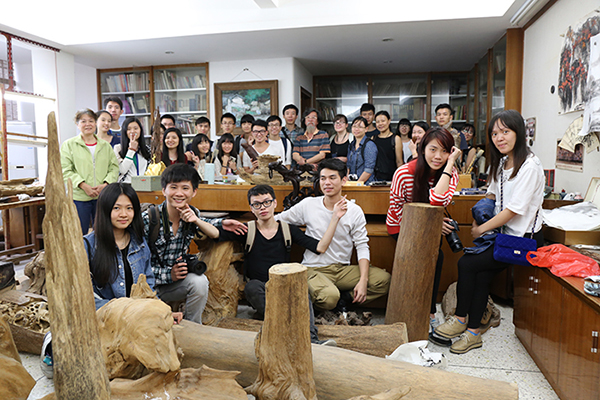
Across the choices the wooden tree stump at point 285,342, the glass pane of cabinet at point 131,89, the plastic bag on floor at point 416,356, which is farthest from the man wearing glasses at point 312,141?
the glass pane of cabinet at point 131,89

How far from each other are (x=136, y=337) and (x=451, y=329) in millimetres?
1789

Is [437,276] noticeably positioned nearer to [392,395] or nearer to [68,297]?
[392,395]

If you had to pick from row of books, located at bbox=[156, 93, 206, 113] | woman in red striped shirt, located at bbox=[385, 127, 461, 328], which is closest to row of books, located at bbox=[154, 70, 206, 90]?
row of books, located at bbox=[156, 93, 206, 113]

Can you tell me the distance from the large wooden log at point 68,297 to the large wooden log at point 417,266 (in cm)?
163

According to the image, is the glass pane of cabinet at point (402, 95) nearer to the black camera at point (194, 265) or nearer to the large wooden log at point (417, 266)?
the large wooden log at point (417, 266)

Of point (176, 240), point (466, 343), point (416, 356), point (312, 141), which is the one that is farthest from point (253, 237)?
point (312, 141)

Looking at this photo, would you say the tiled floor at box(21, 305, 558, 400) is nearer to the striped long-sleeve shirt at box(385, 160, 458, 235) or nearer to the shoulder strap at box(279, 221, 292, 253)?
the striped long-sleeve shirt at box(385, 160, 458, 235)

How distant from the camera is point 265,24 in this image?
4961 millimetres

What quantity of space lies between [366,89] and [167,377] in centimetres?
685

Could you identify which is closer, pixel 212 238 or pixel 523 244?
pixel 523 244

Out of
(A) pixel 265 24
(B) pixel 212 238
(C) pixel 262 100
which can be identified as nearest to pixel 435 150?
(B) pixel 212 238

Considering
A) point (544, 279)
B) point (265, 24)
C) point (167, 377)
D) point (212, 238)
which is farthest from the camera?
point (265, 24)

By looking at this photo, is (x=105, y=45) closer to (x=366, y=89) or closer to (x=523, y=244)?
(x=366, y=89)

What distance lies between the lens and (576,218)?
2.50 metres
